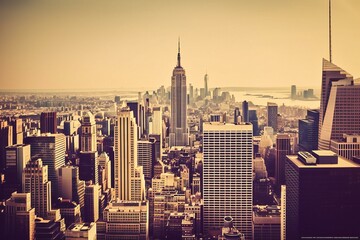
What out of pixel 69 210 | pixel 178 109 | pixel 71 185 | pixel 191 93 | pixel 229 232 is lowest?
pixel 229 232

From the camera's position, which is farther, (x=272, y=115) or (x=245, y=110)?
(x=245, y=110)

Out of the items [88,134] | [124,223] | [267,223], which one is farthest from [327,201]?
[88,134]

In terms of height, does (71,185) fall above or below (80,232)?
above

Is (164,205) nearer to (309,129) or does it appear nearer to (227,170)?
(227,170)

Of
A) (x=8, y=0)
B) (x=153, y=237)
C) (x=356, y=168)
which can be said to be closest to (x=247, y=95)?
(x=356, y=168)

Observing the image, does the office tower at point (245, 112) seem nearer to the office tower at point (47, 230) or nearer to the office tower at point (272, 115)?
the office tower at point (272, 115)

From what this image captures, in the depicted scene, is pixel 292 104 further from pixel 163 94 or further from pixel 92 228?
pixel 92 228

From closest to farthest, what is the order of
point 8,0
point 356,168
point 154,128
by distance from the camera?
point 356,168
point 8,0
point 154,128

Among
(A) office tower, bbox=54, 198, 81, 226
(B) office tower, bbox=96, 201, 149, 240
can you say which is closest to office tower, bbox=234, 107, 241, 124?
(B) office tower, bbox=96, 201, 149, 240
